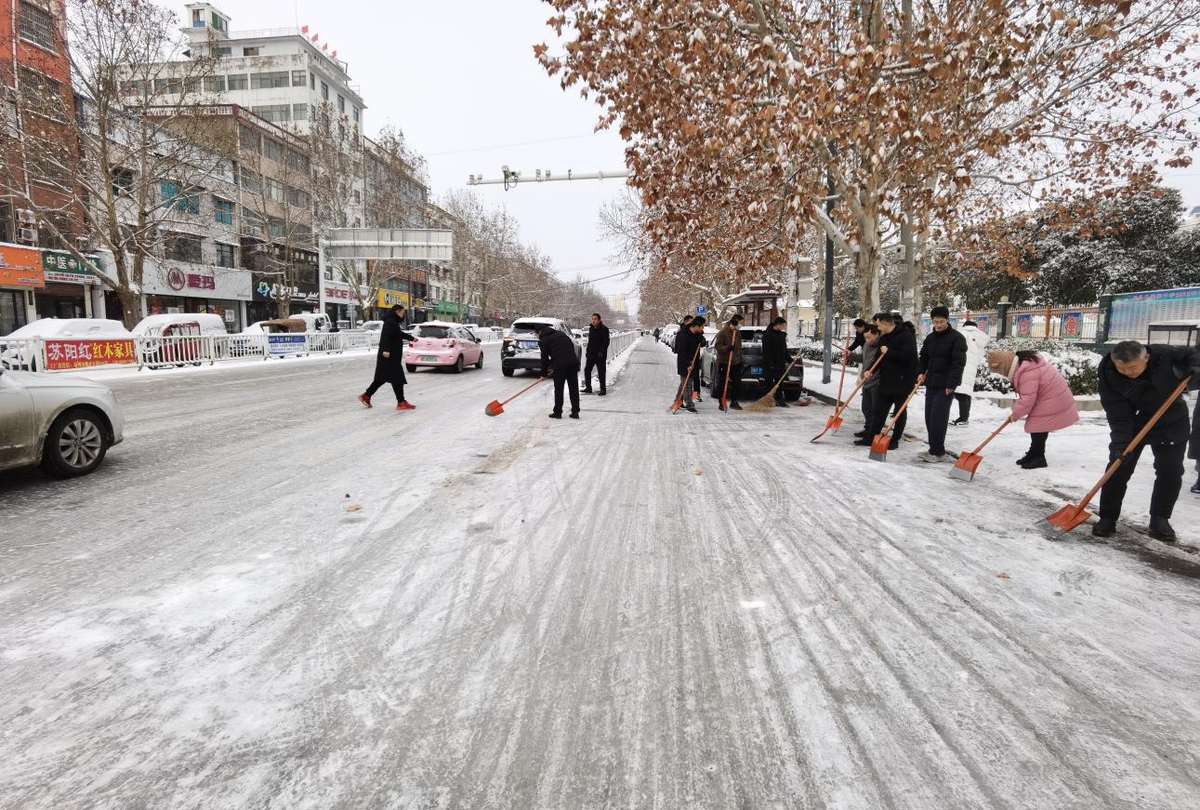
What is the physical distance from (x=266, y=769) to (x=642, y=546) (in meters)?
2.57

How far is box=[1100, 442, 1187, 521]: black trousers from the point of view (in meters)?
4.30

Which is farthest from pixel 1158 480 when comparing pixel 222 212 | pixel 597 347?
pixel 222 212

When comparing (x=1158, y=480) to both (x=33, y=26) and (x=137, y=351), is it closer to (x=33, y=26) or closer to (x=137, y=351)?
(x=137, y=351)

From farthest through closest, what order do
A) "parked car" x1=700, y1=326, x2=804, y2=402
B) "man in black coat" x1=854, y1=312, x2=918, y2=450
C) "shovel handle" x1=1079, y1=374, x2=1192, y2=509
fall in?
1. "parked car" x1=700, y1=326, x2=804, y2=402
2. "man in black coat" x1=854, y1=312, x2=918, y2=450
3. "shovel handle" x1=1079, y1=374, x2=1192, y2=509

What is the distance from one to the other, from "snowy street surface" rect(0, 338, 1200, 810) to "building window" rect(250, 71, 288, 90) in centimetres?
5794

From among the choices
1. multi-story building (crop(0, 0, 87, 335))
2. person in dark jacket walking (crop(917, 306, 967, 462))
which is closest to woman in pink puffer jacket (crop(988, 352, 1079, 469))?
person in dark jacket walking (crop(917, 306, 967, 462))

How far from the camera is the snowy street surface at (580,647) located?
80.0 inches

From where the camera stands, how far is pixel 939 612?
10.6 feet

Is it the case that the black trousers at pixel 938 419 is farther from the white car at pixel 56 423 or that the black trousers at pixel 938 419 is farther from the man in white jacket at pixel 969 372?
the white car at pixel 56 423

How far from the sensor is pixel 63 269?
86.8 feet

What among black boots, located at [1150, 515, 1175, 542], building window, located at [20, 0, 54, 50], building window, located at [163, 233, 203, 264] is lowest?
black boots, located at [1150, 515, 1175, 542]

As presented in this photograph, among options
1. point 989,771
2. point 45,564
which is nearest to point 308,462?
point 45,564

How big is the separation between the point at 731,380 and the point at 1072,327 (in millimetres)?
12912

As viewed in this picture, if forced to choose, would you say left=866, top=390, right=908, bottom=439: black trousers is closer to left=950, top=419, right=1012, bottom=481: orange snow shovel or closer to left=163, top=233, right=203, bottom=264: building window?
left=950, top=419, right=1012, bottom=481: orange snow shovel
